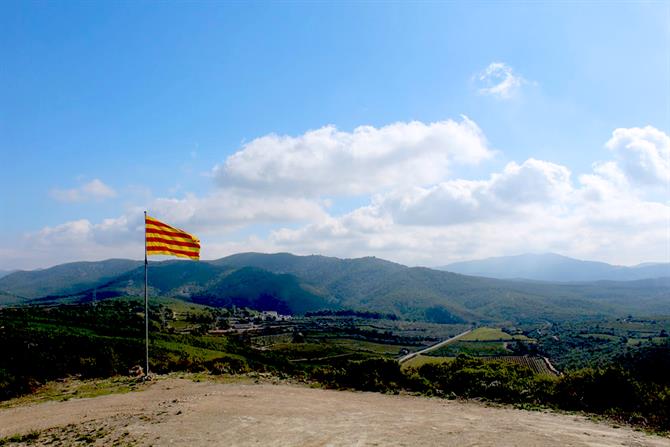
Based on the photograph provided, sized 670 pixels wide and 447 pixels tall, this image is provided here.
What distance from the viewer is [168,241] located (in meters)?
26.3

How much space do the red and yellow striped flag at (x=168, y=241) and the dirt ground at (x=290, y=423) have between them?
8.05 meters

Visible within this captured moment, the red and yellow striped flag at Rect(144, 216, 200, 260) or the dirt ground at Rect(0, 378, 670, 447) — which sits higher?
the red and yellow striped flag at Rect(144, 216, 200, 260)

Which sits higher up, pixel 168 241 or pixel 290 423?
pixel 168 241

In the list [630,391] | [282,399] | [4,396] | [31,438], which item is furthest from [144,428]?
[630,391]

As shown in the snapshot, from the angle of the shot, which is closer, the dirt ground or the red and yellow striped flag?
the dirt ground

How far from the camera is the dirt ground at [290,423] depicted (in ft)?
45.9

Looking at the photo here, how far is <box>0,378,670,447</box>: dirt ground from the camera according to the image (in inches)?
551

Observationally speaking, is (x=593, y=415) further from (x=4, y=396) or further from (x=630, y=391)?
(x=4, y=396)

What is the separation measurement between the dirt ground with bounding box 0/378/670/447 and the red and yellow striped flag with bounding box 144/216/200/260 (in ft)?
26.4

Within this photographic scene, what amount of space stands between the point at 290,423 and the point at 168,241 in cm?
1468

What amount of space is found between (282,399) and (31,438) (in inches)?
368

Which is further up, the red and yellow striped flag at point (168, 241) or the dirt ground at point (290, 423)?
the red and yellow striped flag at point (168, 241)

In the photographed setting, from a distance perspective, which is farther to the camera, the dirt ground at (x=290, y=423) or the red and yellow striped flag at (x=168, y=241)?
the red and yellow striped flag at (x=168, y=241)

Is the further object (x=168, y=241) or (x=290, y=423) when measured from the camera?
(x=168, y=241)
